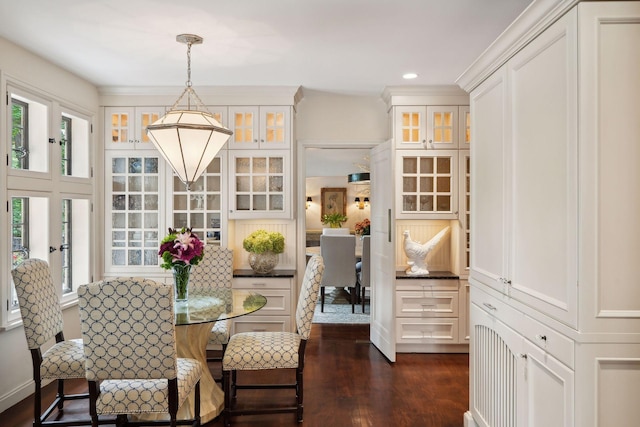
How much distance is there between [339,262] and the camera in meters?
6.17

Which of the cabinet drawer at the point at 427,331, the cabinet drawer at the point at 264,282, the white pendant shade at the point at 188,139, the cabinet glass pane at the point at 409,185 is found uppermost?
the white pendant shade at the point at 188,139

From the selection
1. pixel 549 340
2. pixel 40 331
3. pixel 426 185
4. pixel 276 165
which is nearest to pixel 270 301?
pixel 276 165

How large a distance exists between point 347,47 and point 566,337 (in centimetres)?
241

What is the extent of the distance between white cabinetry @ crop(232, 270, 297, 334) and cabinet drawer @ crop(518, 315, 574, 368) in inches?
103

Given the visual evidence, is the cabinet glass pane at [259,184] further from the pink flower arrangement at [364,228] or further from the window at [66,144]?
the pink flower arrangement at [364,228]

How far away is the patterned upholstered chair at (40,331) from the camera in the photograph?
272 cm

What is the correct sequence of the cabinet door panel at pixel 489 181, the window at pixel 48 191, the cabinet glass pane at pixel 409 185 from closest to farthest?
1. the cabinet door panel at pixel 489 181
2. the window at pixel 48 191
3. the cabinet glass pane at pixel 409 185

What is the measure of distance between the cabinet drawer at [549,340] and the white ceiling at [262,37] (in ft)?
5.74

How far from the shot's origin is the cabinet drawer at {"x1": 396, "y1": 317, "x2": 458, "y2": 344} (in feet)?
14.6

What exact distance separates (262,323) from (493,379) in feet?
8.02

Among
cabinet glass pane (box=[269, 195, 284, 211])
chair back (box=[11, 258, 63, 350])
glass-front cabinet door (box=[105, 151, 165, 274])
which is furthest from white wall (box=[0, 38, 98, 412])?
cabinet glass pane (box=[269, 195, 284, 211])

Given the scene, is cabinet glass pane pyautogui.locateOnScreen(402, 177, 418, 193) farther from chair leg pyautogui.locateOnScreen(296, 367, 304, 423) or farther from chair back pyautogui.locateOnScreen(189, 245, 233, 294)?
chair leg pyautogui.locateOnScreen(296, 367, 304, 423)

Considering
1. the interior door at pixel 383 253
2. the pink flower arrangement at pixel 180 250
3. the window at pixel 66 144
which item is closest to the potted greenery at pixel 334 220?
the interior door at pixel 383 253

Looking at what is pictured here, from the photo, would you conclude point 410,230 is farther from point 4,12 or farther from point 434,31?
point 4,12
